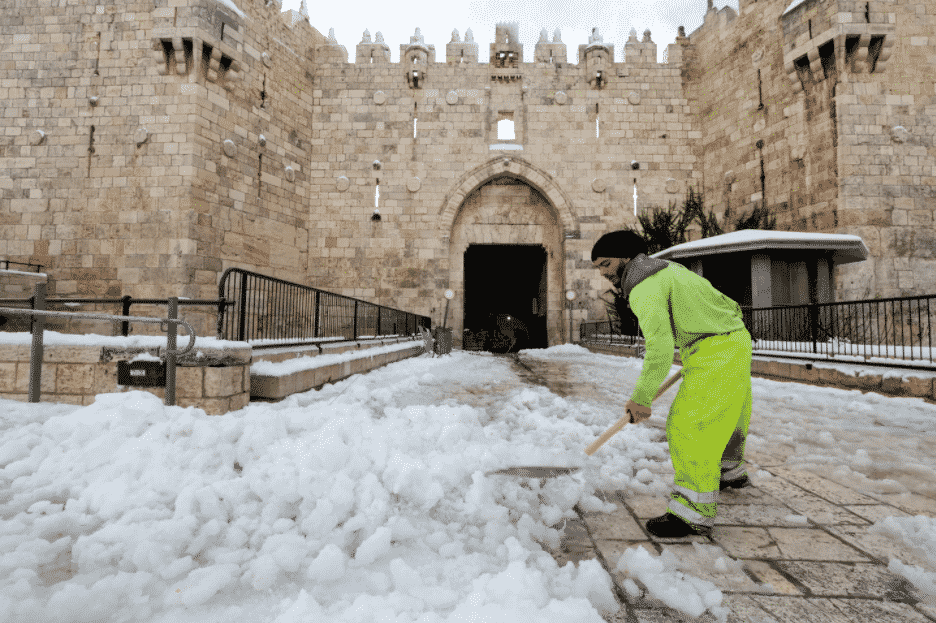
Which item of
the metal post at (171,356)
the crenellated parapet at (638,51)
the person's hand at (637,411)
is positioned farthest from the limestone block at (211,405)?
the crenellated parapet at (638,51)

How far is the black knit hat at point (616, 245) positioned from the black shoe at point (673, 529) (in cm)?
1466

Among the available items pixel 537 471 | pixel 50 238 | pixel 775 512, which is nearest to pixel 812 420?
pixel 775 512

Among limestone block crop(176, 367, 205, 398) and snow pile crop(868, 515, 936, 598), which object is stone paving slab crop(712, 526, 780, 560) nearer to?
snow pile crop(868, 515, 936, 598)

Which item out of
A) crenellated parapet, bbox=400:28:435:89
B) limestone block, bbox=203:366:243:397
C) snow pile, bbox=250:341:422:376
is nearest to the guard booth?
snow pile, bbox=250:341:422:376

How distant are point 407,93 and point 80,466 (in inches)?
652

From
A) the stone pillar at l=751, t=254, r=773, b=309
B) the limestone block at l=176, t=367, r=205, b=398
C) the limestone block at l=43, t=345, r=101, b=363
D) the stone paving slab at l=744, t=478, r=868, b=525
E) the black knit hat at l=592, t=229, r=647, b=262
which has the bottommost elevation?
the stone paving slab at l=744, t=478, r=868, b=525

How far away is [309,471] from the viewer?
8.16ft

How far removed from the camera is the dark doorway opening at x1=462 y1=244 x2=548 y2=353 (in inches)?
738

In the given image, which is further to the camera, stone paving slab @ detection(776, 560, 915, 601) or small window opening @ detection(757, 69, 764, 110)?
small window opening @ detection(757, 69, 764, 110)

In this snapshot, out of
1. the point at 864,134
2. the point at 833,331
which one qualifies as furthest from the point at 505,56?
the point at 833,331

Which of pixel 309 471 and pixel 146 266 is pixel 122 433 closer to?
pixel 309 471

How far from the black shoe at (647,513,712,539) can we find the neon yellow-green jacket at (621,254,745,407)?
0.59m

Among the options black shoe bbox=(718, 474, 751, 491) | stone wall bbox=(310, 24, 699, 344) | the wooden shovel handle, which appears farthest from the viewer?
stone wall bbox=(310, 24, 699, 344)

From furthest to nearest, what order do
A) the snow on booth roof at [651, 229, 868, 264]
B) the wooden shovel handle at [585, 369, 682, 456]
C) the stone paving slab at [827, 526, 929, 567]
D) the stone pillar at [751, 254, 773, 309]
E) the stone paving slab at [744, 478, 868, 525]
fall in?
1. the stone pillar at [751, 254, 773, 309]
2. the snow on booth roof at [651, 229, 868, 264]
3. the wooden shovel handle at [585, 369, 682, 456]
4. the stone paving slab at [744, 478, 868, 525]
5. the stone paving slab at [827, 526, 929, 567]
